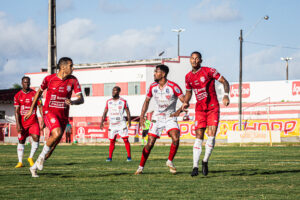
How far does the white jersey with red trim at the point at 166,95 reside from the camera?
12.4m

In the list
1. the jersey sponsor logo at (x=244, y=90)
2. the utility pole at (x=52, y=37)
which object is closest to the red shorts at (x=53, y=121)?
the utility pole at (x=52, y=37)

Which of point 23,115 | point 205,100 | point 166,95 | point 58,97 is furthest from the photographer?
point 23,115

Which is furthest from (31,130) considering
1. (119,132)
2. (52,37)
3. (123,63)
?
(123,63)

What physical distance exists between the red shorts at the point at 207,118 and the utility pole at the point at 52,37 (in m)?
13.8

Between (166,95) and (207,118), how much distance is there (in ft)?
3.65

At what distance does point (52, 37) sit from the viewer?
83.7 ft

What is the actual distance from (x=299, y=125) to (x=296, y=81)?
30172 mm

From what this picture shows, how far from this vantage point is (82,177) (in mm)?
11500

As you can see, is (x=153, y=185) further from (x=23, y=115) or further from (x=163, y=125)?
(x=23, y=115)

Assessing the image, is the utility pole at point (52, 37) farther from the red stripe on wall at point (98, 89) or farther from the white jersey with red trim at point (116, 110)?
the red stripe on wall at point (98, 89)

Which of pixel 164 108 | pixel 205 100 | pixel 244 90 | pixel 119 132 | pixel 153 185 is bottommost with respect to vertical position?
pixel 153 185

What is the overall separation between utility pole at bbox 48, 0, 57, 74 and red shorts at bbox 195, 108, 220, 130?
1384 centimetres

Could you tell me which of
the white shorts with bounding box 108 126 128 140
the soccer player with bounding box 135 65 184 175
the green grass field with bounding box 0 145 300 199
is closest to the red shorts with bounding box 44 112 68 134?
the green grass field with bounding box 0 145 300 199

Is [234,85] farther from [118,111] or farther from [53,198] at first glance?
[53,198]
